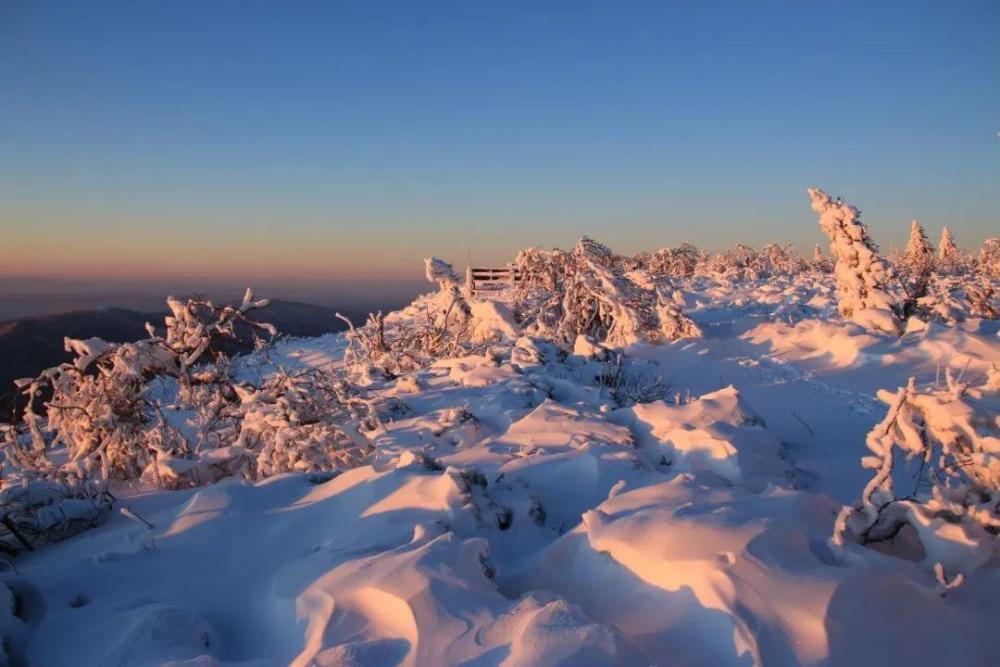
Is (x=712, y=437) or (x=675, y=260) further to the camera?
(x=675, y=260)

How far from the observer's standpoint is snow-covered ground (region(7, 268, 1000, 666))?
1794 millimetres

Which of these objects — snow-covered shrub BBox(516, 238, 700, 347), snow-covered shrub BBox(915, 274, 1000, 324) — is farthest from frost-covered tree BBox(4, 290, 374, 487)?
snow-covered shrub BBox(915, 274, 1000, 324)

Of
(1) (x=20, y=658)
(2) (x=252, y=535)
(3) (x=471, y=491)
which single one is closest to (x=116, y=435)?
(2) (x=252, y=535)

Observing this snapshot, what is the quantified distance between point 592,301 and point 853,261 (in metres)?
4.41

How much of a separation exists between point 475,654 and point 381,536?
1028 mm

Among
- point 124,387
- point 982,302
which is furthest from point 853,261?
point 124,387

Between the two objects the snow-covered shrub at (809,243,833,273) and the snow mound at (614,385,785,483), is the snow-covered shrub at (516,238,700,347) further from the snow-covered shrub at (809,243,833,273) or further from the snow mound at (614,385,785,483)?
the snow-covered shrub at (809,243,833,273)

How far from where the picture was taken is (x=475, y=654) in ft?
5.65

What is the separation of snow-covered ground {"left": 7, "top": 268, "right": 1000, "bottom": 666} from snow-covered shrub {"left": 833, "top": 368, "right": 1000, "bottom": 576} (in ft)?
0.34

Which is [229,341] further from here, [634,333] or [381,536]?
[634,333]

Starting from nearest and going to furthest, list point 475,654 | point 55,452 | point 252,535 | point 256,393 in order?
point 475,654
point 252,535
point 256,393
point 55,452

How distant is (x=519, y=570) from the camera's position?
2.43 meters

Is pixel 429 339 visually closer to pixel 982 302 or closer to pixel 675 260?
pixel 982 302

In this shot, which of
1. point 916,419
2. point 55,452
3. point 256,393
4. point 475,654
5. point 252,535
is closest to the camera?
point 475,654
